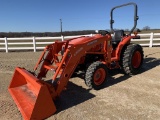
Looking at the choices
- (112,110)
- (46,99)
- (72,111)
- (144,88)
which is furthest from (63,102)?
(144,88)

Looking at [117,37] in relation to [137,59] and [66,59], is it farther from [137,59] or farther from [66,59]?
[66,59]

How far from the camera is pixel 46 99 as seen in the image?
13.4ft

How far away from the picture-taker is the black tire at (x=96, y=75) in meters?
→ 5.28

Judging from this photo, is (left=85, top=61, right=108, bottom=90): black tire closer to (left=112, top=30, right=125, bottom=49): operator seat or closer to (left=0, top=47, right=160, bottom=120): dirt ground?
(left=0, top=47, right=160, bottom=120): dirt ground

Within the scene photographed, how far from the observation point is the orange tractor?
13.6ft

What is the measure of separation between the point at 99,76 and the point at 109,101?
3.02 feet

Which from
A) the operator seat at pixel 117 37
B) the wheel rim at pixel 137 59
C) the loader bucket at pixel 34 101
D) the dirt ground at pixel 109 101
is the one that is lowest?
the dirt ground at pixel 109 101

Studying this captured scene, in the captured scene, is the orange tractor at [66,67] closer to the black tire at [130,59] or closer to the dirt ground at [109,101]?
the black tire at [130,59]

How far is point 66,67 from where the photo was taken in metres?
4.74

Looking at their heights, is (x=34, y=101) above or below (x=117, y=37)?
below

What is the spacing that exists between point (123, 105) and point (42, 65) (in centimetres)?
243

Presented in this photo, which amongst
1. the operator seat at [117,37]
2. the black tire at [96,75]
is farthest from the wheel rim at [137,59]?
the black tire at [96,75]

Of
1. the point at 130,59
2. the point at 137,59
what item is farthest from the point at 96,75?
the point at 137,59

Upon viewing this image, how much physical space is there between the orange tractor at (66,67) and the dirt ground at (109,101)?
0.81ft
